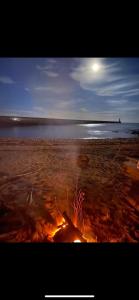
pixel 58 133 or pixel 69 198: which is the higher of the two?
pixel 58 133

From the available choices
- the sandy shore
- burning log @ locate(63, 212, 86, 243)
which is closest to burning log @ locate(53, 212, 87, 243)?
burning log @ locate(63, 212, 86, 243)

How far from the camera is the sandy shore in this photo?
2322mm

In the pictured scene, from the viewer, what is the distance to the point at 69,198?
10.5 ft

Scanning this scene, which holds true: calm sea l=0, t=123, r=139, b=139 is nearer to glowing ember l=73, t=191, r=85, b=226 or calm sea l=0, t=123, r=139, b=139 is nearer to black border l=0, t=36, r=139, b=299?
glowing ember l=73, t=191, r=85, b=226

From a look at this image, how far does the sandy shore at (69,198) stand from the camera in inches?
91.4

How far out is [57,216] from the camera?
8.58 ft

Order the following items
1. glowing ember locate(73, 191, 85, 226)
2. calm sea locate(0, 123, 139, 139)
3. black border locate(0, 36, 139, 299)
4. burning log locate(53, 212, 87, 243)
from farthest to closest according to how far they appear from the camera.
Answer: calm sea locate(0, 123, 139, 139), glowing ember locate(73, 191, 85, 226), burning log locate(53, 212, 87, 243), black border locate(0, 36, 139, 299)
